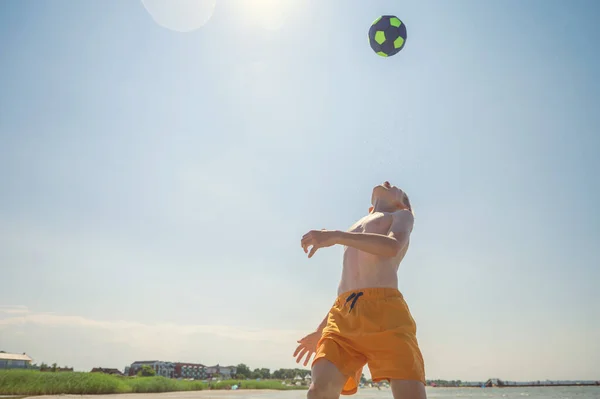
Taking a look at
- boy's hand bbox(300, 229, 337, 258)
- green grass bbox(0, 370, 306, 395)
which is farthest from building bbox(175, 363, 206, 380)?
boy's hand bbox(300, 229, 337, 258)

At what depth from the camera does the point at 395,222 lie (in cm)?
302

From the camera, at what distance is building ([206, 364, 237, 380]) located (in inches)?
5886

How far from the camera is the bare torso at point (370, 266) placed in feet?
9.70

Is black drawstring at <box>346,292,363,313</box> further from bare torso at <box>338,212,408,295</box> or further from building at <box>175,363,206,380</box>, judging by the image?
building at <box>175,363,206,380</box>

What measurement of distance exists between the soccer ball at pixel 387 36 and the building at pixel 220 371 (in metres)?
157

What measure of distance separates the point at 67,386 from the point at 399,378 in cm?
2104

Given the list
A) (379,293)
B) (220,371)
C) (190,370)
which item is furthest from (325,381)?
(220,371)

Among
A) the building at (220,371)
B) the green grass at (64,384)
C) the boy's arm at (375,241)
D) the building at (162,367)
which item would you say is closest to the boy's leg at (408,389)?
the boy's arm at (375,241)

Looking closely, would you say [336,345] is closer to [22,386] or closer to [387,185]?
→ [387,185]

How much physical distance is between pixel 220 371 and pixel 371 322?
173m

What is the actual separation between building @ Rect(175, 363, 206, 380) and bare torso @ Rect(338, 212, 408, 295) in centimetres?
14716

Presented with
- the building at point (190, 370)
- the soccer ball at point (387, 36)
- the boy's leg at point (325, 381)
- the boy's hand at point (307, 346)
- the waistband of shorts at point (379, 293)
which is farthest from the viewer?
the building at point (190, 370)

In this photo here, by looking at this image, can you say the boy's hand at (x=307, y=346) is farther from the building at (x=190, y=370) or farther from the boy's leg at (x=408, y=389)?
the building at (x=190, y=370)

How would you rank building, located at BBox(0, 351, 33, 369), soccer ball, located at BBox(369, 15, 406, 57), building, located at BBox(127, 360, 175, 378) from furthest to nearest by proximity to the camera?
building, located at BBox(127, 360, 175, 378)
building, located at BBox(0, 351, 33, 369)
soccer ball, located at BBox(369, 15, 406, 57)
